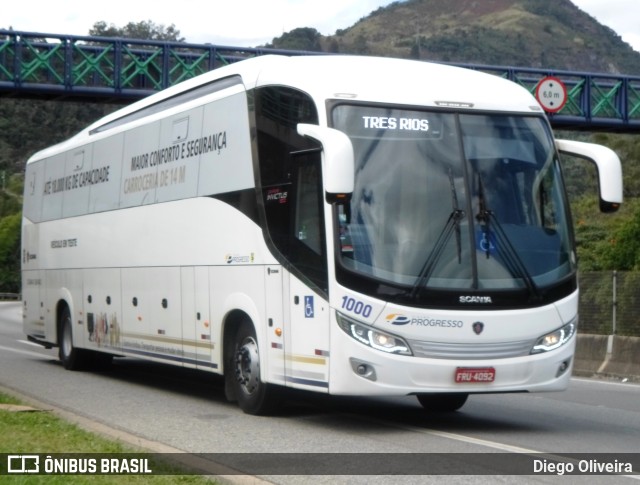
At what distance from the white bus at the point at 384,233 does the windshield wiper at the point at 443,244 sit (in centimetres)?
2

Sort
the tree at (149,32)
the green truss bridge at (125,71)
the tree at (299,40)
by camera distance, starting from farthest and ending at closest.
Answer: the tree at (299,40) → the tree at (149,32) → the green truss bridge at (125,71)

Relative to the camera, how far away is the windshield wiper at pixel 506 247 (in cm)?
1139

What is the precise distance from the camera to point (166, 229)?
51.1 ft

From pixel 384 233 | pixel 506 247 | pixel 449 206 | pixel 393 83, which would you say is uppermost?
pixel 393 83

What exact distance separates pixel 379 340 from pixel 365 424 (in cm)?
166

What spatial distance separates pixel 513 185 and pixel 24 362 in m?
13.2

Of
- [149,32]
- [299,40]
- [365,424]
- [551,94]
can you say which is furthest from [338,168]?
[299,40]

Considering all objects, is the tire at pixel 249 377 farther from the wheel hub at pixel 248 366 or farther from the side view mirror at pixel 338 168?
the side view mirror at pixel 338 168

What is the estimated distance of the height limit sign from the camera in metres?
31.8

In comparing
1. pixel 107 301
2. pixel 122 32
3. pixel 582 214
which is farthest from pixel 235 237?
pixel 122 32

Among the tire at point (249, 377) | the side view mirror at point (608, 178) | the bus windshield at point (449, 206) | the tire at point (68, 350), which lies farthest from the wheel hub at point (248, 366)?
the tire at point (68, 350)

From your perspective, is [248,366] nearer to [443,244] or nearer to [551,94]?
[443,244]

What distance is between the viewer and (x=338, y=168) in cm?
1058

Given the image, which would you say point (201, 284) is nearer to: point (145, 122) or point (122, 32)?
point (145, 122)
